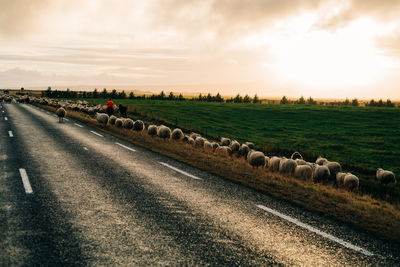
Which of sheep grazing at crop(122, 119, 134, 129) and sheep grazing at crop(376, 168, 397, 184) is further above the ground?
sheep grazing at crop(122, 119, 134, 129)

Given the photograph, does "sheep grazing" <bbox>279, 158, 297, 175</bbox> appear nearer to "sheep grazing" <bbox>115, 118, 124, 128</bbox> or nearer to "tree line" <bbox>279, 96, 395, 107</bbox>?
"sheep grazing" <bbox>115, 118, 124, 128</bbox>

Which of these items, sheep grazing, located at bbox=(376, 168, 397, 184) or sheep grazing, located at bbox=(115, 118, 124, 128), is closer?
sheep grazing, located at bbox=(376, 168, 397, 184)

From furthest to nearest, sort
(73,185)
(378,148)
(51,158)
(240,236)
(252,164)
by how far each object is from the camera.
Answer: (378,148) → (252,164) → (51,158) → (73,185) → (240,236)

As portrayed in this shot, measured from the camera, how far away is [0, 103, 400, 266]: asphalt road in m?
4.48

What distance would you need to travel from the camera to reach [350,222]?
20.3ft

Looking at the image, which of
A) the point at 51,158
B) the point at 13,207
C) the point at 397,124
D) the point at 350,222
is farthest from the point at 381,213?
the point at 397,124

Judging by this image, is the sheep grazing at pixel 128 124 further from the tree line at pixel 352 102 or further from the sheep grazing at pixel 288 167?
the tree line at pixel 352 102

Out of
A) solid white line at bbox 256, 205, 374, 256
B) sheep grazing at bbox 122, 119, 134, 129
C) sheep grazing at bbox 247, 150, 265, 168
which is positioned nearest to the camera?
solid white line at bbox 256, 205, 374, 256

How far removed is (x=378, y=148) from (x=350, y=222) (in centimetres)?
2293

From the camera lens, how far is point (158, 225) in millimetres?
5602

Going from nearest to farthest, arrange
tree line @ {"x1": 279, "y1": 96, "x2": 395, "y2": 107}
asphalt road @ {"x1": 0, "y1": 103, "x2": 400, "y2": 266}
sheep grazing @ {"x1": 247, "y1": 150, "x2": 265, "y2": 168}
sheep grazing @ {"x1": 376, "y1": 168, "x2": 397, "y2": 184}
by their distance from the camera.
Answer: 1. asphalt road @ {"x1": 0, "y1": 103, "x2": 400, "y2": 266}
2. sheep grazing @ {"x1": 247, "y1": 150, "x2": 265, "y2": 168}
3. sheep grazing @ {"x1": 376, "y1": 168, "x2": 397, "y2": 184}
4. tree line @ {"x1": 279, "y1": 96, "x2": 395, "y2": 107}

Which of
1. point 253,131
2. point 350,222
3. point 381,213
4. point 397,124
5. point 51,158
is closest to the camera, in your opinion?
point 350,222

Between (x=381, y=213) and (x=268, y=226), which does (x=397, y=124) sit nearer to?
(x=381, y=213)

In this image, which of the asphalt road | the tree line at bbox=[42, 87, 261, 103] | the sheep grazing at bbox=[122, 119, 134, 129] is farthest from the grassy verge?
the tree line at bbox=[42, 87, 261, 103]
